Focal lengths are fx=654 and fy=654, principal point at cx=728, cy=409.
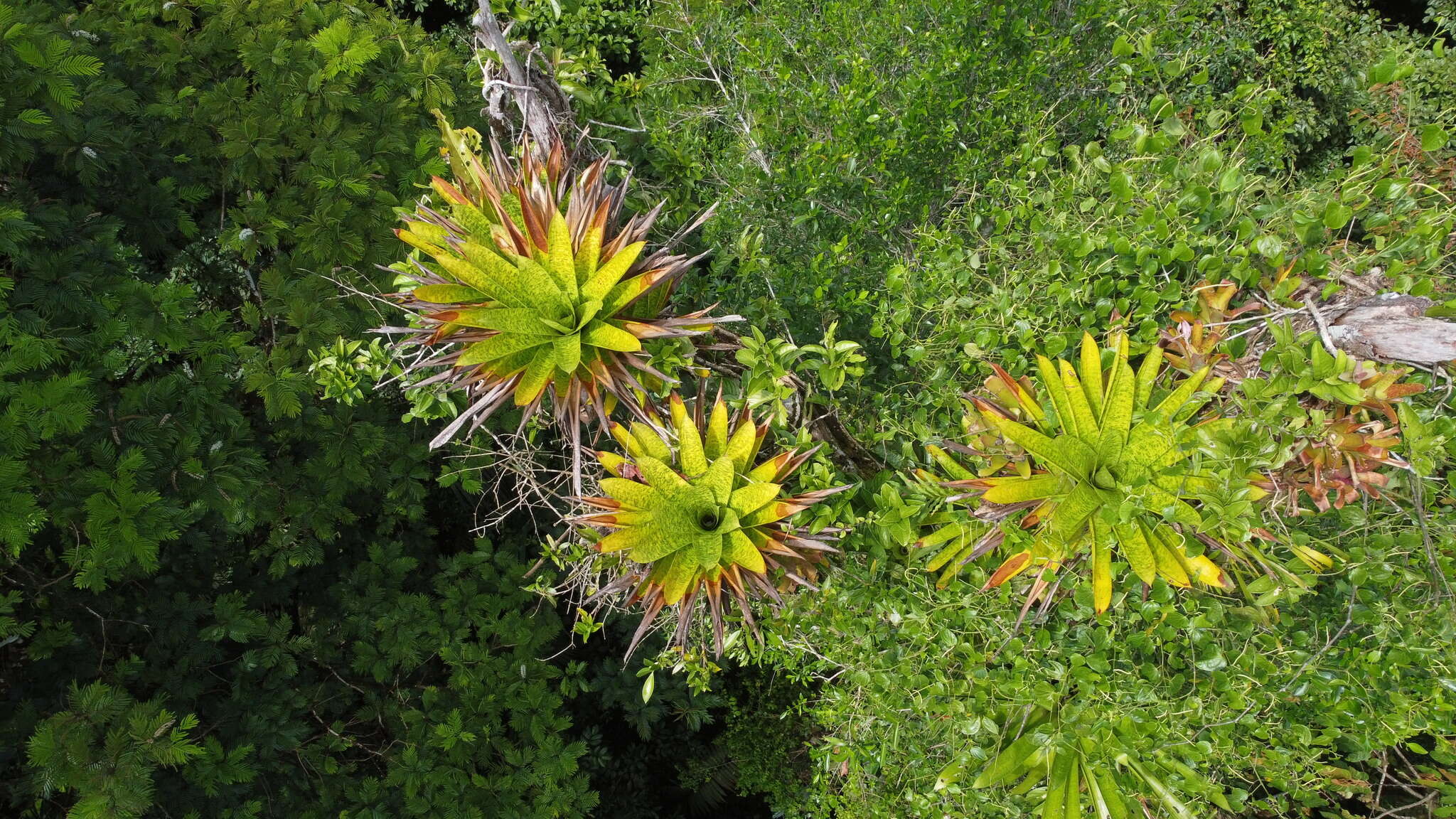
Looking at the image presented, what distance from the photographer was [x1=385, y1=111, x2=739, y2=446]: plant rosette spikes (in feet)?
3.65

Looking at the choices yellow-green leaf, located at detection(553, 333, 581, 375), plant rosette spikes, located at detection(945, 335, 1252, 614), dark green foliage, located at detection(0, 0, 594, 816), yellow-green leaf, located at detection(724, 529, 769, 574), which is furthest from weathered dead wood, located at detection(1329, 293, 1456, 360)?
dark green foliage, located at detection(0, 0, 594, 816)

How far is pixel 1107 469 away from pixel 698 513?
2.34 ft

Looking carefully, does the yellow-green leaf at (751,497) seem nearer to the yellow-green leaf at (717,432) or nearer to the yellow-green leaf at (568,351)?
the yellow-green leaf at (717,432)

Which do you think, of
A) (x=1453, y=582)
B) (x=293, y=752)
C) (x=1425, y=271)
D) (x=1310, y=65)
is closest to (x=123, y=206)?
(x=293, y=752)

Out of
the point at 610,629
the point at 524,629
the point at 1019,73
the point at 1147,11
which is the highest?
the point at 1147,11

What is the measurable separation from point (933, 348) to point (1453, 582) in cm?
102

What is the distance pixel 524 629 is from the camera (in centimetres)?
268


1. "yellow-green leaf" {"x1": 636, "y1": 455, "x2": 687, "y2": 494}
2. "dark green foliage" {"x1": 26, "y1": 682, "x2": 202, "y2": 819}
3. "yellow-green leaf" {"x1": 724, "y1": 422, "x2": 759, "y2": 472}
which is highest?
"yellow-green leaf" {"x1": 724, "y1": 422, "x2": 759, "y2": 472}

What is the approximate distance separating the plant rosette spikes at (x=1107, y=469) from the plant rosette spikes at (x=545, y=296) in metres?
0.57

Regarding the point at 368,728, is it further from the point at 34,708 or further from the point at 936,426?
the point at 936,426

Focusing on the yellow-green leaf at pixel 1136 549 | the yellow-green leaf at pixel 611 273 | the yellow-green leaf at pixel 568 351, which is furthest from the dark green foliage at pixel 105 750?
the yellow-green leaf at pixel 1136 549

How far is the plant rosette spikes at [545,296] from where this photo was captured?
111 centimetres

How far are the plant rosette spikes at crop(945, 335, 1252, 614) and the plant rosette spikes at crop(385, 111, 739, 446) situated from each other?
1.87ft

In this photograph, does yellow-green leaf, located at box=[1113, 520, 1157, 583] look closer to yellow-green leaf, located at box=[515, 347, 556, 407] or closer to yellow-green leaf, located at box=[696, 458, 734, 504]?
yellow-green leaf, located at box=[696, 458, 734, 504]
